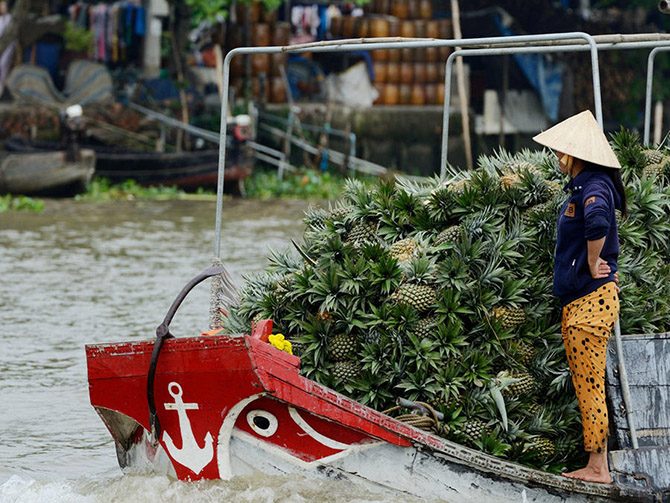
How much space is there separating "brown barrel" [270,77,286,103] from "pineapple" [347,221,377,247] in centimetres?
1461

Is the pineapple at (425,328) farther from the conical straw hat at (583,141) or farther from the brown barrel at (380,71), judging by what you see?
the brown barrel at (380,71)

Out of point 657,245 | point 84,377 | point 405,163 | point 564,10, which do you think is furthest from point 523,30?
point 657,245

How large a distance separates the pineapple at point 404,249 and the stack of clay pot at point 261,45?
1429cm

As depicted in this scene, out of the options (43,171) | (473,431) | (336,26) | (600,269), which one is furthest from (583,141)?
(336,26)

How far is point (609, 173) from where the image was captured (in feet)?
15.7

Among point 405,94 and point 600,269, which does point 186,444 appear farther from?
point 405,94

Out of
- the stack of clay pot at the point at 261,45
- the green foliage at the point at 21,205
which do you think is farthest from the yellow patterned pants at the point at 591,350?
the stack of clay pot at the point at 261,45

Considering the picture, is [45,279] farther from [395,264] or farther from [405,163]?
[405,163]

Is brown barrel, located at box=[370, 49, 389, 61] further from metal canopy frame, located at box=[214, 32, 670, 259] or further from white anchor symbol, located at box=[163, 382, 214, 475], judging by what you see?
Answer: white anchor symbol, located at box=[163, 382, 214, 475]

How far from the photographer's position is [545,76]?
2067cm

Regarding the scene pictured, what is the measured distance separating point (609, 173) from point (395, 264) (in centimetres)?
92

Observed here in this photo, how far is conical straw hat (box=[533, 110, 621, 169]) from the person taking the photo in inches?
185

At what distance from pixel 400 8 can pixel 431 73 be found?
1155mm

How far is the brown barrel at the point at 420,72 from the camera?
20.6m
